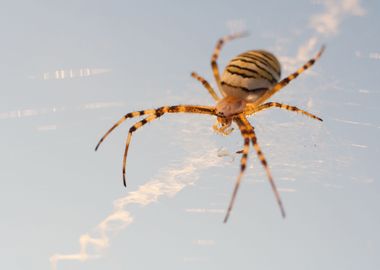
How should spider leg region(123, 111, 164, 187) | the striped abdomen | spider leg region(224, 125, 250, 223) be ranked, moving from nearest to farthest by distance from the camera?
spider leg region(224, 125, 250, 223)
the striped abdomen
spider leg region(123, 111, 164, 187)

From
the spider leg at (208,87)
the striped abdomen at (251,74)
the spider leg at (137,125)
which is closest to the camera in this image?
the striped abdomen at (251,74)

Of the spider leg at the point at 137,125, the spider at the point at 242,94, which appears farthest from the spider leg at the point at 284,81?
the spider leg at the point at 137,125

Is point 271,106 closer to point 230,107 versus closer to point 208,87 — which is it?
point 230,107

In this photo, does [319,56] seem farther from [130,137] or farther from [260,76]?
[130,137]

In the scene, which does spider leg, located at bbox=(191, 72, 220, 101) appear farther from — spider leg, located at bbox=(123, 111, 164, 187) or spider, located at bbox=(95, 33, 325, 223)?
spider leg, located at bbox=(123, 111, 164, 187)

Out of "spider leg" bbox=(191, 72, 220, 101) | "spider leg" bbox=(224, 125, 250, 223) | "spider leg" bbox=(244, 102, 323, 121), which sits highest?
"spider leg" bbox=(191, 72, 220, 101)

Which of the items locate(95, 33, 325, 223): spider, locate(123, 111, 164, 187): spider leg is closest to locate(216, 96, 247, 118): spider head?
locate(95, 33, 325, 223): spider

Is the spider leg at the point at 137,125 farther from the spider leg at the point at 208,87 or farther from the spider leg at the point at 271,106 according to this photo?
the spider leg at the point at 271,106

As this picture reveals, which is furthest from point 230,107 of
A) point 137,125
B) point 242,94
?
point 137,125
